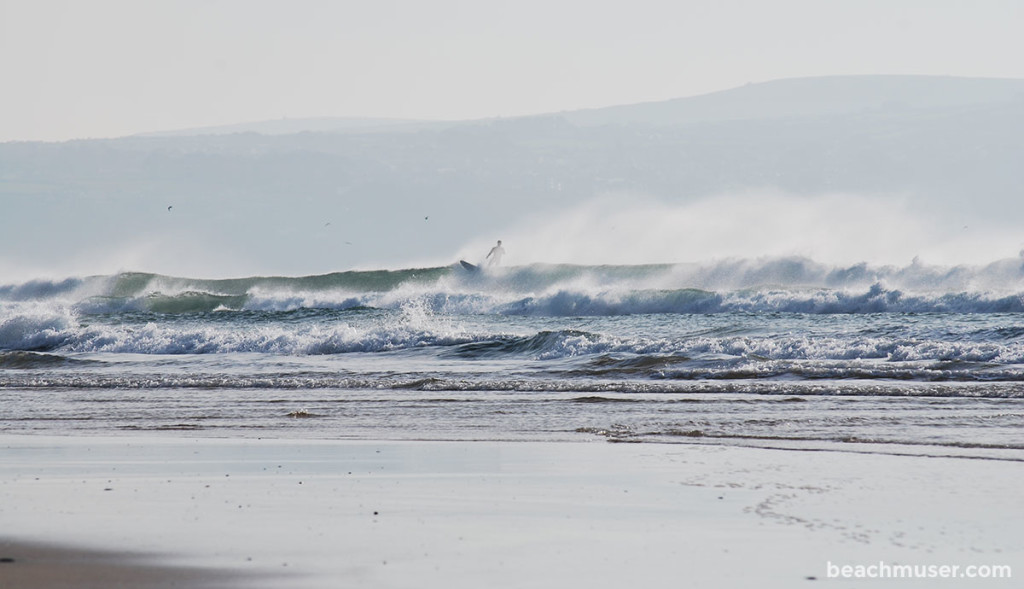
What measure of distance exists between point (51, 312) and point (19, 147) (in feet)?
307

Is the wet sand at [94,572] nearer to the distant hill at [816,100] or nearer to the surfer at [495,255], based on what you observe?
the surfer at [495,255]

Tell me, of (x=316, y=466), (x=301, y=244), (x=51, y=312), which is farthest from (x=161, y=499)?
(x=301, y=244)

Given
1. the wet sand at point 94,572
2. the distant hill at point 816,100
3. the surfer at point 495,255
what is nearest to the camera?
the wet sand at point 94,572

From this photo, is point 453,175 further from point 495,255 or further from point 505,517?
point 505,517

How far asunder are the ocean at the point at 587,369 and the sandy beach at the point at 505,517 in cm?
129

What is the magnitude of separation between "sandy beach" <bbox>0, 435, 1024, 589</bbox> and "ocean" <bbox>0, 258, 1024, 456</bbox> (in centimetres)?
129

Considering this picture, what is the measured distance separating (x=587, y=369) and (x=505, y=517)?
952cm

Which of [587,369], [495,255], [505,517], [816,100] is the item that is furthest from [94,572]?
[816,100]

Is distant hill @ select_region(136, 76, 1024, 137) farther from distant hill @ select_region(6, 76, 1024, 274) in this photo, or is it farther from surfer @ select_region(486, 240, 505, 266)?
surfer @ select_region(486, 240, 505, 266)

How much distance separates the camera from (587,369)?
1458 centimetres

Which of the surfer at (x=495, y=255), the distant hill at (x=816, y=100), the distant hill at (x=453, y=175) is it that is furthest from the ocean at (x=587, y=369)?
the distant hill at (x=816, y=100)

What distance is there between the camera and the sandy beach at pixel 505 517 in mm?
4145

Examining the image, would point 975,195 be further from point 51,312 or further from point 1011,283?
point 51,312

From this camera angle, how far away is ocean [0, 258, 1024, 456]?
8930 mm
